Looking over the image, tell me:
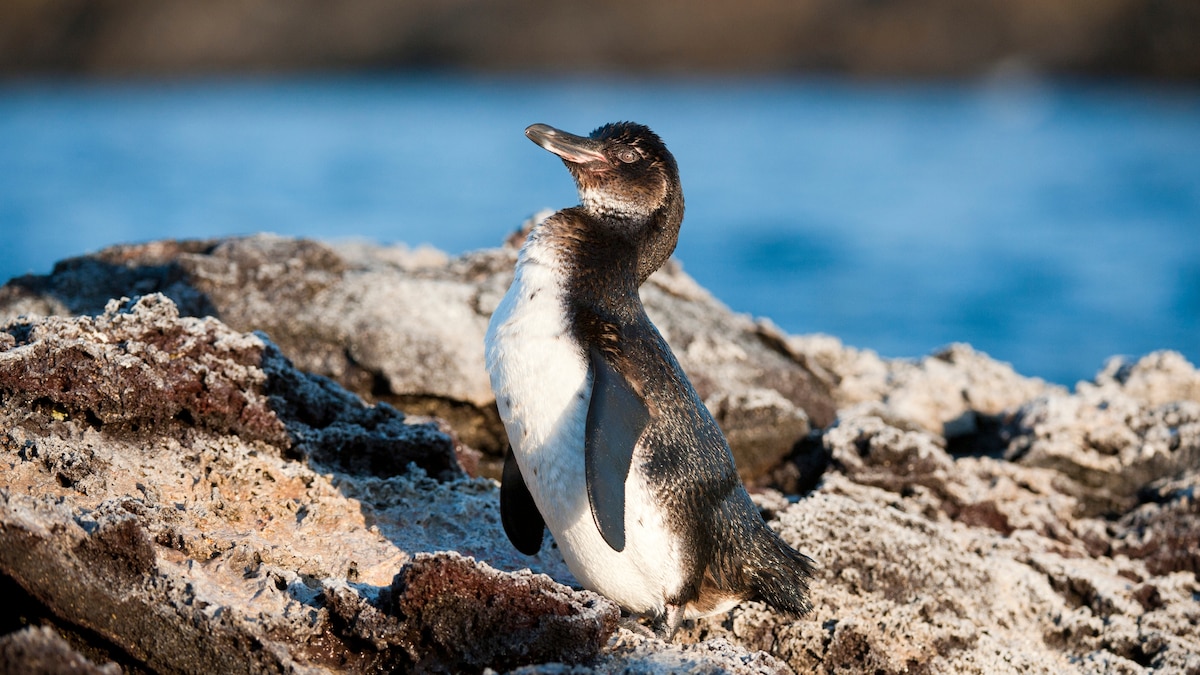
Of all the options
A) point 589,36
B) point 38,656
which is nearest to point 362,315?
point 38,656

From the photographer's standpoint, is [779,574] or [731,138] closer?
[779,574]

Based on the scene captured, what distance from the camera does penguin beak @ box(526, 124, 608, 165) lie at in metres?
4.13

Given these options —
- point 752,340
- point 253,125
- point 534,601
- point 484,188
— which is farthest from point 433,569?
point 253,125

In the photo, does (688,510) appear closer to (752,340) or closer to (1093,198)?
(752,340)

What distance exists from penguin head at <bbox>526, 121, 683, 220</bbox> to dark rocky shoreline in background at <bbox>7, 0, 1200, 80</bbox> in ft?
187

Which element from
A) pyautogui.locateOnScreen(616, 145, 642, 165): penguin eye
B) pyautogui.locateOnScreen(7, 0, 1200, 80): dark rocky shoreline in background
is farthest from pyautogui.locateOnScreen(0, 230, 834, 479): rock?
pyautogui.locateOnScreen(7, 0, 1200, 80): dark rocky shoreline in background

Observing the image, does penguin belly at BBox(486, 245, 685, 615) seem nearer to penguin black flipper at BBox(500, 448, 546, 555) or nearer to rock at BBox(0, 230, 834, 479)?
penguin black flipper at BBox(500, 448, 546, 555)

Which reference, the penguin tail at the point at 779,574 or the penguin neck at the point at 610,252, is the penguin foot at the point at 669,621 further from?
the penguin neck at the point at 610,252

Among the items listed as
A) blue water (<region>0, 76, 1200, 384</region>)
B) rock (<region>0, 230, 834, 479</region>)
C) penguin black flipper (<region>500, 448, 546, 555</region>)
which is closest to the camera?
penguin black flipper (<region>500, 448, 546, 555</region>)

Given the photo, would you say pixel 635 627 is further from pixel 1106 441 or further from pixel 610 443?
pixel 1106 441

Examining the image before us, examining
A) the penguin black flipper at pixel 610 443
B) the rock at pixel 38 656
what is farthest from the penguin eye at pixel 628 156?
the rock at pixel 38 656

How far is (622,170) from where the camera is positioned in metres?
4.12

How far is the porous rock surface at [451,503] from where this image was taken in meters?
3.17

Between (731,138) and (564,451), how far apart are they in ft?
119
